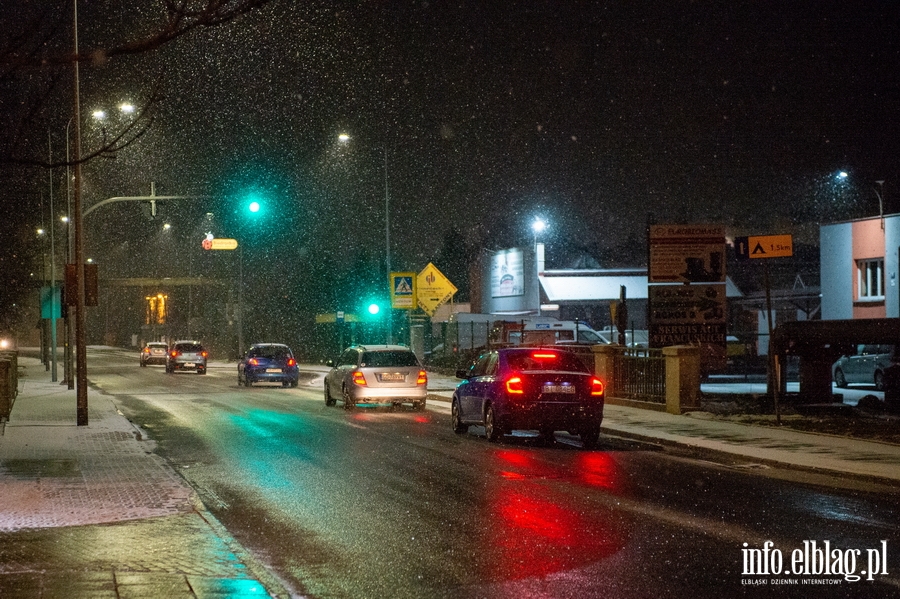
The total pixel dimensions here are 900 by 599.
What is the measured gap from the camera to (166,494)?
11.7 meters

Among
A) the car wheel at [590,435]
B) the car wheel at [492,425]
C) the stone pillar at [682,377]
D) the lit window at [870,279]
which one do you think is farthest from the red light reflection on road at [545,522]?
the lit window at [870,279]

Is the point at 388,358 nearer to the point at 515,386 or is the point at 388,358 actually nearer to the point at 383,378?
the point at 383,378

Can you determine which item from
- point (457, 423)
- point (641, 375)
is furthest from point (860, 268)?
point (457, 423)

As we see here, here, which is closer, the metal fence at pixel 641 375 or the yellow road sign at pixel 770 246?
the yellow road sign at pixel 770 246

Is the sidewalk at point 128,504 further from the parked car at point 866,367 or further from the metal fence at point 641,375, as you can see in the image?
the parked car at point 866,367

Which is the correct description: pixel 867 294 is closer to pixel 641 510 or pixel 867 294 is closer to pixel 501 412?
pixel 501 412

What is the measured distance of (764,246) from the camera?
19.3 meters

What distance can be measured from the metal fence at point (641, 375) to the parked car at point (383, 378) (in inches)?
188

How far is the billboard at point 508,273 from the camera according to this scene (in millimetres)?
66375

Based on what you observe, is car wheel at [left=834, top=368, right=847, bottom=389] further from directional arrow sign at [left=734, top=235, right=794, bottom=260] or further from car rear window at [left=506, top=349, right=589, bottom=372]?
car rear window at [left=506, top=349, right=589, bottom=372]

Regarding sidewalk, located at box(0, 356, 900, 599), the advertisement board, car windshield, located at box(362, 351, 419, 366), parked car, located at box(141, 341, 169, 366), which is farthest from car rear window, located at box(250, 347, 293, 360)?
parked car, located at box(141, 341, 169, 366)

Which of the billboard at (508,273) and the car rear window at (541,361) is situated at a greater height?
the billboard at (508,273)

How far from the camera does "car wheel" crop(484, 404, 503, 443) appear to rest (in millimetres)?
17891

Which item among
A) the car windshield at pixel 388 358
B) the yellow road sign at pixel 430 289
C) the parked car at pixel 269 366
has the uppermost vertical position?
the yellow road sign at pixel 430 289
